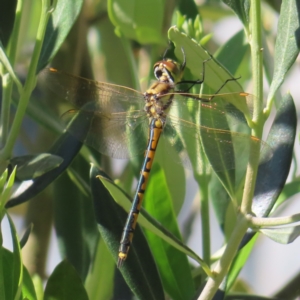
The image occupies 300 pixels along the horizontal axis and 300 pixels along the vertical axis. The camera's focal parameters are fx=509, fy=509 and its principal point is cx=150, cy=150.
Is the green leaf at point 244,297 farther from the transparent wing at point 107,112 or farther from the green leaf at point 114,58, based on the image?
the green leaf at point 114,58

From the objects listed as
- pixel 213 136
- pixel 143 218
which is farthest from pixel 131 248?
pixel 213 136

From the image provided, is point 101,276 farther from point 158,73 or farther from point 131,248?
point 158,73

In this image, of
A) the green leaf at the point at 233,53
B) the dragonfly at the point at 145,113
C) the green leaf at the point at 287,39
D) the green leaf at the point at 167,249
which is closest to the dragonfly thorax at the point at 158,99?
the dragonfly at the point at 145,113

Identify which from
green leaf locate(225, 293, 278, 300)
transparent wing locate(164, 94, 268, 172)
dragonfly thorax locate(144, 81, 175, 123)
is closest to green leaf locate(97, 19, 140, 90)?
dragonfly thorax locate(144, 81, 175, 123)

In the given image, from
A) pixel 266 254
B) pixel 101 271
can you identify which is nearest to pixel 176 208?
pixel 101 271

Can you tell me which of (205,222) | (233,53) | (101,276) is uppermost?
(233,53)
